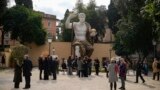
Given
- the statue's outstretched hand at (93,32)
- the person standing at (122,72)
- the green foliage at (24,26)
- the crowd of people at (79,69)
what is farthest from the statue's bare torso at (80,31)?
the person standing at (122,72)

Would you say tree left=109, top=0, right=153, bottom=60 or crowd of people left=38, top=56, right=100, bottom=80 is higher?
tree left=109, top=0, right=153, bottom=60

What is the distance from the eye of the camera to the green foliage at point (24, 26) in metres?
59.2

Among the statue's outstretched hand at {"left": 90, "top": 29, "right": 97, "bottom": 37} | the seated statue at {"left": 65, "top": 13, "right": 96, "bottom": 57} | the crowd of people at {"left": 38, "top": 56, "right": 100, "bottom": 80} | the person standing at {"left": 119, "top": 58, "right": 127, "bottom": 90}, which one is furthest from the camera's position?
the statue's outstretched hand at {"left": 90, "top": 29, "right": 97, "bottom": 37}

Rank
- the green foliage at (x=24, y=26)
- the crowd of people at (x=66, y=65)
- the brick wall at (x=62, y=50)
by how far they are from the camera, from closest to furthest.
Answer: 1. the crowd of people at (x=66, y=65)
2. the green foliage at (x=24, y=26)
3. the brick wall at (x=62, y=50)

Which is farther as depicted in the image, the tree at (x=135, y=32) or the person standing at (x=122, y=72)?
the tree at (x=135, y=32)

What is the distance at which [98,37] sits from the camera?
289ft

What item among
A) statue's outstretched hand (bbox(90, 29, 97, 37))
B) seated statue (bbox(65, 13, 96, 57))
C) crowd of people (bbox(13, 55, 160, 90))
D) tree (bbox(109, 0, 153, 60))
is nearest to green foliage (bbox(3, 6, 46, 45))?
seated statue (bbox(65, 13, 96, 57))

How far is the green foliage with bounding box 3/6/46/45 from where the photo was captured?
194 feet

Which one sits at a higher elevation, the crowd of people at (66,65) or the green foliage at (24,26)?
the green foliage at (24,26)

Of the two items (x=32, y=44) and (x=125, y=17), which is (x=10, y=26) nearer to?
(x=32, y=44)

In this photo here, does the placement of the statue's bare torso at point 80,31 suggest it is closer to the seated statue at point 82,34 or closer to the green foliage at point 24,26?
the seated statue at point 82,34

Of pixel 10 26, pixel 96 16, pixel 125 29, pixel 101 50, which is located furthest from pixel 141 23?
pixel 96 16

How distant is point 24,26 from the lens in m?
59.6

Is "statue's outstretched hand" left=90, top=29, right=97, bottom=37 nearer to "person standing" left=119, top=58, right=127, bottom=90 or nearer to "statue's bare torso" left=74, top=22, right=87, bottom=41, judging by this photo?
"statue's bare torso" left=74, top=22, right=87, bottom=41
